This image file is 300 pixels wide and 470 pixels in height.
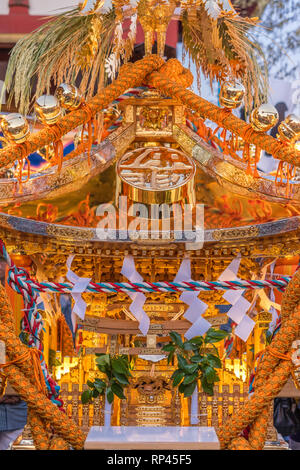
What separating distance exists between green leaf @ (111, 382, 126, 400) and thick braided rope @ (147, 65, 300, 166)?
1378 mm

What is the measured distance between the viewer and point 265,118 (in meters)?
2.72

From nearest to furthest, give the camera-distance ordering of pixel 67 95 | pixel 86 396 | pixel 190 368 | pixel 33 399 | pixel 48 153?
pixel 33 399 < pixel 67 95 < pixel 190 368 < pixel 86 396 < pixel 48 153

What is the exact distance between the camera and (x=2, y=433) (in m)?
4.71

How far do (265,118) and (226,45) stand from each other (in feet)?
2.54

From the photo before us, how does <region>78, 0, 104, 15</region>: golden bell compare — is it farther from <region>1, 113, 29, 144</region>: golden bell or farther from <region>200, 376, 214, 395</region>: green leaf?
<region>200, 376, 214, 395</region>: green leaf

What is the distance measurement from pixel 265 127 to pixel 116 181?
912 millimetres

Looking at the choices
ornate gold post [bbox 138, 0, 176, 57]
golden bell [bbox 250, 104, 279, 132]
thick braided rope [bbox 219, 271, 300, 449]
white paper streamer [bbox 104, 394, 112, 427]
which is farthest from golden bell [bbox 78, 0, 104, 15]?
white paper streamer [bbox 104, 394, 112, 427]

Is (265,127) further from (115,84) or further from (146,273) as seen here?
(146,273)

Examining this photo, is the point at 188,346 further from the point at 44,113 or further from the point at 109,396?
the point at 44,113

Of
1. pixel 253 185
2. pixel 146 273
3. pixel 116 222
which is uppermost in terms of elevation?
pixel 253 185

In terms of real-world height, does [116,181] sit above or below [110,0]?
below

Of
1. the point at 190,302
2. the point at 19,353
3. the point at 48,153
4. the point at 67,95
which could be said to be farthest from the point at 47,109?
the point at 190,302

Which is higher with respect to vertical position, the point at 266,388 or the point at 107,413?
the point at 266,388
